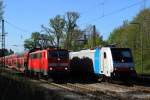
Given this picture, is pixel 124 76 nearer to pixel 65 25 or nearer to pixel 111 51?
pixel 111 51

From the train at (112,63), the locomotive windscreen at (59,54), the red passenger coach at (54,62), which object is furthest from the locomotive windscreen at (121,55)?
Result: the locomotive windscreen at (59,54)

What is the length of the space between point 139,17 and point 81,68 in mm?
49712

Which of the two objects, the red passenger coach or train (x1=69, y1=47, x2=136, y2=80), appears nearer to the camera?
train (x1=69, y1=47, x2=136, y2=80)

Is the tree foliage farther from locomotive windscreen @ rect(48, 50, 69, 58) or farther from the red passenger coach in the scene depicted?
the red passenger coach

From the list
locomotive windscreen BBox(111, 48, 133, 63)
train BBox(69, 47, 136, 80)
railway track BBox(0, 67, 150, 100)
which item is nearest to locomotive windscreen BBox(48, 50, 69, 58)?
train BBox(69, 47, 136, 80)

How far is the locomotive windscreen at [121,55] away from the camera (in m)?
33.0

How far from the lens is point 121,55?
109 feet

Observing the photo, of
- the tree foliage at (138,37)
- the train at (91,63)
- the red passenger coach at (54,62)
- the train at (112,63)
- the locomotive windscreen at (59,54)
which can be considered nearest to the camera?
the train at (112,63)

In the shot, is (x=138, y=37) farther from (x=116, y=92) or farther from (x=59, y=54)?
(x=116, y=92)

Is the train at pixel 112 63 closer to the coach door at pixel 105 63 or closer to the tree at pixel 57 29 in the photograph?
the coach door at pixel 105 63

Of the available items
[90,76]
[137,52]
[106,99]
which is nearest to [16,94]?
[106,99]

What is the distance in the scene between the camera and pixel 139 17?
89.8 m

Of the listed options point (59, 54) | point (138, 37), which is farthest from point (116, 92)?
point (138, 37)

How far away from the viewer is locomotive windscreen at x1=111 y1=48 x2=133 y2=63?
1300 inches
